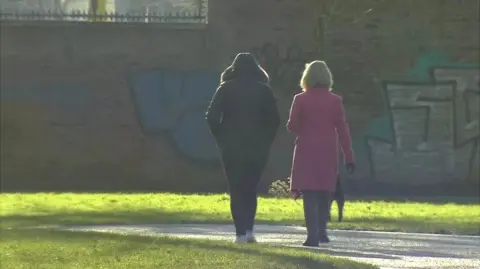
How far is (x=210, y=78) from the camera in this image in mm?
21156

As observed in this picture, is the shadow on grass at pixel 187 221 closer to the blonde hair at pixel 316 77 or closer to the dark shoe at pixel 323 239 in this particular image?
the dark shoe at pixel 323 239

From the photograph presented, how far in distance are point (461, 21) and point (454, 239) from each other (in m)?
9.94

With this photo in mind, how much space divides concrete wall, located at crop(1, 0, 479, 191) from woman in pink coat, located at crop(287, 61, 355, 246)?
10.6m

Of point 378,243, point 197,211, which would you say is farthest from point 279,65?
point 378,243

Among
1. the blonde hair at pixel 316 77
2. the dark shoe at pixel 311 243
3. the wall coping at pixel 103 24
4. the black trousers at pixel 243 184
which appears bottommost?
the dark shoe at pixel 311 243

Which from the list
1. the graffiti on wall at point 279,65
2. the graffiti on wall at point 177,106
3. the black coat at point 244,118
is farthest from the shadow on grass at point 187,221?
the graffiti on wall at point 279,65

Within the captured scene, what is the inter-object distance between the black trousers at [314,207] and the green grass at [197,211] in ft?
8.21

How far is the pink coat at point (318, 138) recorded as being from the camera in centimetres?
1033

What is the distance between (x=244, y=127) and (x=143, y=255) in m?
2.12

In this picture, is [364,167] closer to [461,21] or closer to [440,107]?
[440,107]

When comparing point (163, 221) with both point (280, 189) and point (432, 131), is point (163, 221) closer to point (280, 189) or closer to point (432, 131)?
point (280, 189)

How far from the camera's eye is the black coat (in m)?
10.6

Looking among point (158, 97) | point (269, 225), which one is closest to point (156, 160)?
point (158, 97)

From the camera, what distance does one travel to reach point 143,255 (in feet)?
29.1
